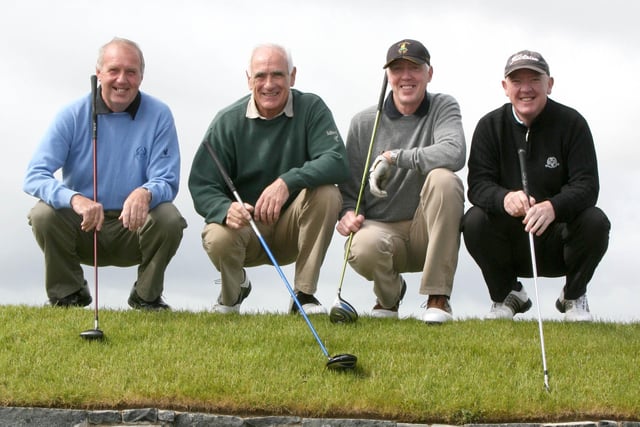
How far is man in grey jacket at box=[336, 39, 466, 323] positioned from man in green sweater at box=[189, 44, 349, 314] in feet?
1.19

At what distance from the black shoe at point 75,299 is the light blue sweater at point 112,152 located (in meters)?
1.02

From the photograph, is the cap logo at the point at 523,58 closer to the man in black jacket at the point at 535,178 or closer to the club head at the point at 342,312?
the man in black jacket at the point at 535,178

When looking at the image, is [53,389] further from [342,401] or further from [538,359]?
[538,359]

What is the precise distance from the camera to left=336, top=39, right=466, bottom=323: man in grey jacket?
9.74 m

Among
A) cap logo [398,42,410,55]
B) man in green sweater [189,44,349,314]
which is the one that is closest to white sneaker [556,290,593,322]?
man in green sweater [189,44,349,314]

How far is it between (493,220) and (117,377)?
3887 millimetres

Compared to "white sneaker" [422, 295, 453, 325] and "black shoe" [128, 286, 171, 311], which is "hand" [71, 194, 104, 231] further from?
"white sneaker" [422, 295, 453, 325]

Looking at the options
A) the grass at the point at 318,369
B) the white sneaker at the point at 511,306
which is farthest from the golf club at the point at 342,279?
the white sneaker at the point at 511,306

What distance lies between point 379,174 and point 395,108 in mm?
826

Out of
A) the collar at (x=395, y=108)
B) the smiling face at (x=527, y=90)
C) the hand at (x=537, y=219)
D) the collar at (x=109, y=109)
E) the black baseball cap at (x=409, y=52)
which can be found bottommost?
the hand at (x=537, y=219)

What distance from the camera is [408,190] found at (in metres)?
10.2

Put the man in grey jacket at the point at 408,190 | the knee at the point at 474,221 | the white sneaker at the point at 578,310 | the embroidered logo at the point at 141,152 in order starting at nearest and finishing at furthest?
the man in grey jacket at the point at 408,190, the knee at the point at 474,221, the embroidered logo at the point at 141,152, the white sneaker at the point at 578,310

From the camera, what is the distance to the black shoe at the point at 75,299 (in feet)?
35.5

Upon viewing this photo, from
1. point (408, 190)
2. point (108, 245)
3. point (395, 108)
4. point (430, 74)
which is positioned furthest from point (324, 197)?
point (108, 245)
